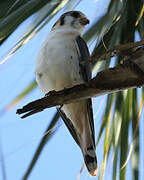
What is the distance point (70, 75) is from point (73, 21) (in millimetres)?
757

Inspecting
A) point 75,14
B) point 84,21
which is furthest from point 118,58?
point 75,14

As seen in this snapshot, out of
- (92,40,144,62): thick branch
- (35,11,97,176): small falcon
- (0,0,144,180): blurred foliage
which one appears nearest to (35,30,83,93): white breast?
(35,11,97,176): small falcon

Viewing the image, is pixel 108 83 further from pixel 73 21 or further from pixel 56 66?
pixel 73 21

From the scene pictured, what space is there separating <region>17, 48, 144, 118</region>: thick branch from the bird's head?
1.25 m

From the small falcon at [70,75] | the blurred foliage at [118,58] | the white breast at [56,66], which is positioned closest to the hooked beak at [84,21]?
the small falcon at [70,75]

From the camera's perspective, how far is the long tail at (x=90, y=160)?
1.93 meters

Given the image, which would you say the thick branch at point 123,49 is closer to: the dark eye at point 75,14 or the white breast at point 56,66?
the white breast at point 56,66

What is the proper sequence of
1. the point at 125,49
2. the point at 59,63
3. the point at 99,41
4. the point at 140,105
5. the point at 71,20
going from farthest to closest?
the point at 71,20 → the point at 59,63 → the point at 99,41 → the point at 140,105 → the point at 125,49

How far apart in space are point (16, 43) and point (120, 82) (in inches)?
19.8

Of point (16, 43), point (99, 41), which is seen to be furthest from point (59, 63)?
point (16, 43)

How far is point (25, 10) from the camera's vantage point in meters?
1.45

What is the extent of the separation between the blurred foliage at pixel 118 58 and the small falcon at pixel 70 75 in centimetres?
23

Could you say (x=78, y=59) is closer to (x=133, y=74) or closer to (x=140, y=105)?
(x=140, y=105)

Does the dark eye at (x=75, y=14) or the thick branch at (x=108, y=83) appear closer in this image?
the thick branch at (x=108, y=83)
